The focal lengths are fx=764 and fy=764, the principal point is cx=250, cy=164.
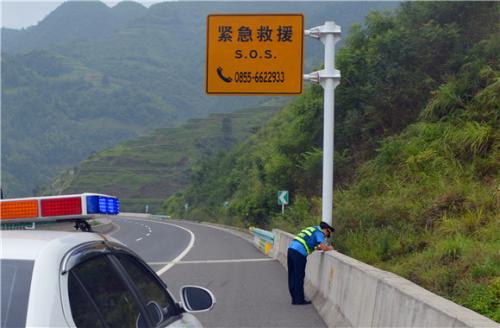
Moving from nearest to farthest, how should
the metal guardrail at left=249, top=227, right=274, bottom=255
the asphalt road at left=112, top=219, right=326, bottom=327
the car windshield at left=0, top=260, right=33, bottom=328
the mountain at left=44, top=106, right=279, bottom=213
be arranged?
the car windshield at left=0, top=260, right=33, bottom=328 → the asphalt road at left=112, top=219, right=326, bottom=327 → the metal guardrail at left=249, top=227, right=274, bottom=255 → the mountain at left=44, top=106, right=279, bottom=213

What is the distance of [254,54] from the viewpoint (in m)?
14.9

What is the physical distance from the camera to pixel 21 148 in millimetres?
164625

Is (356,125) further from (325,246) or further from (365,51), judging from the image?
(325,246)

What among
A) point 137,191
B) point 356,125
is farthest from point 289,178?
point 137,191

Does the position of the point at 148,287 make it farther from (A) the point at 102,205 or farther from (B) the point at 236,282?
(B) the point at 236,282

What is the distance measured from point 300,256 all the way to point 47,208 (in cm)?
924

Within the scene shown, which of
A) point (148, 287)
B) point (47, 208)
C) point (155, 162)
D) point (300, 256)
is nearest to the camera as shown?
point (47, 208)

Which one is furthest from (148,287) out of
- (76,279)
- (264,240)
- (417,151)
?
(264,240)

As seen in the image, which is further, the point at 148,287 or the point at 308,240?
the point at 308,240

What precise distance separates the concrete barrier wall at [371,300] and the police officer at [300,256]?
0.76 ft

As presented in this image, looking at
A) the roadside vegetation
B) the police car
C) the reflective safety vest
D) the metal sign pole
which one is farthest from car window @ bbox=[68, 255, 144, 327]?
the metal sign pole

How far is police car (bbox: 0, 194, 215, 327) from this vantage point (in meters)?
2.95

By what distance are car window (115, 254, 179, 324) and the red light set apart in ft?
1.06

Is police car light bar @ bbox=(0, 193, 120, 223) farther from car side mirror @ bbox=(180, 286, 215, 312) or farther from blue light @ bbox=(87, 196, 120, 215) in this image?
car side mirror @ bbox=(180, 286, 215, 312)
